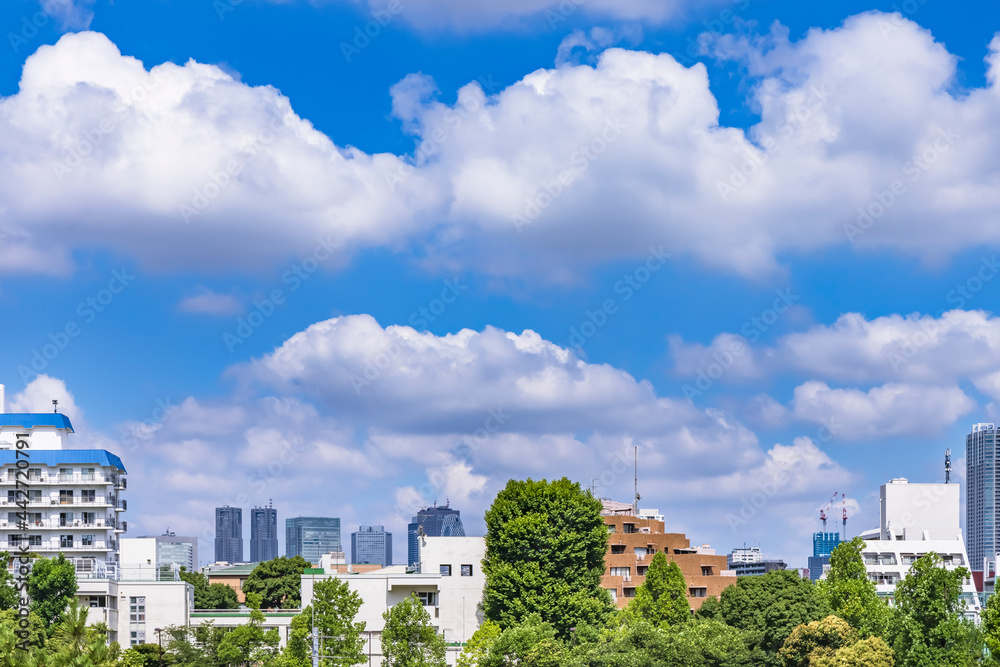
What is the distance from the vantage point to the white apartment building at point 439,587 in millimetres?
105750

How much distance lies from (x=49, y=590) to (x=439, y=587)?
33736mm

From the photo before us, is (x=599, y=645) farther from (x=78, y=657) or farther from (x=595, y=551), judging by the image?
(x=78, y=657)

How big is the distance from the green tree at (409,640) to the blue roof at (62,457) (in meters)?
55.1

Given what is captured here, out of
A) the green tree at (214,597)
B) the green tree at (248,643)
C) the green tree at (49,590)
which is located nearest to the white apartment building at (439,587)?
the green tree at (248,643)

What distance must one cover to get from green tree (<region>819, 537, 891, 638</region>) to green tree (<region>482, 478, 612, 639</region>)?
1863 cm

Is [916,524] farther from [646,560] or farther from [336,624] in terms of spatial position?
[336,624]

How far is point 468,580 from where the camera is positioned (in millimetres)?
108875

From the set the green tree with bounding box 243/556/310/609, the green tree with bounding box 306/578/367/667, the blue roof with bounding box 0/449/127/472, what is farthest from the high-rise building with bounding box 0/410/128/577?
the green tree with bounding box 306/578/367/667

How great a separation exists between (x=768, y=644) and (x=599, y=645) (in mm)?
13612

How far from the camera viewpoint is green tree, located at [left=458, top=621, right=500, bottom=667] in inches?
3462

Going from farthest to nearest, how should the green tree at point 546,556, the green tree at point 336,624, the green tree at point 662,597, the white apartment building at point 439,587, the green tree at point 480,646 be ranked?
the white apartment building at point 439,587 < the green tree at point 662,597 < the green tree at point 546,556 < the green tree at point 480,646 < the green tree at point 336,624

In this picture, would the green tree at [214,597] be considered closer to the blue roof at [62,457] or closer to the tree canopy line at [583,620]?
the blue roof at [62,457]

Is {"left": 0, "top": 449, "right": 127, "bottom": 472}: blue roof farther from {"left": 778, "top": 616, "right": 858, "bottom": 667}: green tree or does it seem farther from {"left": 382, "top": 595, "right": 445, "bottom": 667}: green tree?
{"left": 778, "top": 616, "right": 858, "bottom": 667}: green tree

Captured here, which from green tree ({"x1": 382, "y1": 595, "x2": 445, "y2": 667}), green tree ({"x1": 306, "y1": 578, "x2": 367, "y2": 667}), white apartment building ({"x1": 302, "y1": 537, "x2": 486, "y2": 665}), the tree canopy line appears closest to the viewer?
the tree canopy line
